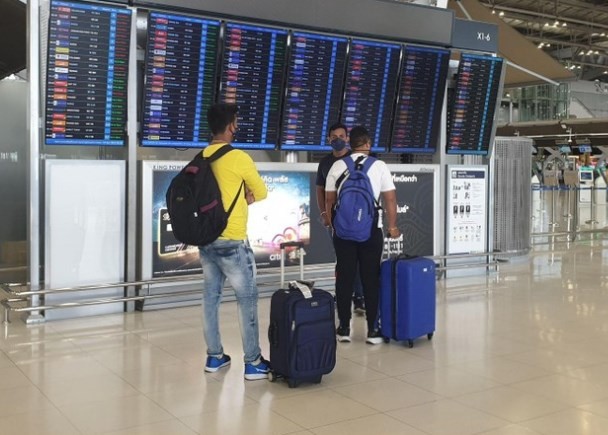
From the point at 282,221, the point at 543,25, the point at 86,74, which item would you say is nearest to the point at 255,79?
the point at 282,221

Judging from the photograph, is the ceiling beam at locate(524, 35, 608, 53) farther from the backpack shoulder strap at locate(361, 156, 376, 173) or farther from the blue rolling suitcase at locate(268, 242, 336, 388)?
the blue rolling suitcase at locate(268, 242, 336, 388)

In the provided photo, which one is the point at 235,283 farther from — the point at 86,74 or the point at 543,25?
the point at 543,25

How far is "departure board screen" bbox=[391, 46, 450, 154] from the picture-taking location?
25.7ft

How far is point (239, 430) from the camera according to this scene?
3.24 m

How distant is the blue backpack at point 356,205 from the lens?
4.75 m

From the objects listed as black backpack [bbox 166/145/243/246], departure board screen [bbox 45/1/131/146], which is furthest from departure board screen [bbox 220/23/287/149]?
black backpack [bbox 166/145/243/246]

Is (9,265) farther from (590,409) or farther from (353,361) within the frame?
(590,409)

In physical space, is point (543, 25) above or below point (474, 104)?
above

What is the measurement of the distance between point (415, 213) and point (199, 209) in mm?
4586

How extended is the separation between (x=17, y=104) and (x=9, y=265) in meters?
1.99

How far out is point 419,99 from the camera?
7996 millimetres

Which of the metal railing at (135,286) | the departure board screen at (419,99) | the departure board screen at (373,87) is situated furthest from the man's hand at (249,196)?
the departure board screen at (419,99)

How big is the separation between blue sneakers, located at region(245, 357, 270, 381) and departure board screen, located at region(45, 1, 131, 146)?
9.60 feet

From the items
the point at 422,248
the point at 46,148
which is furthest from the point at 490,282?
the point at 46,148
